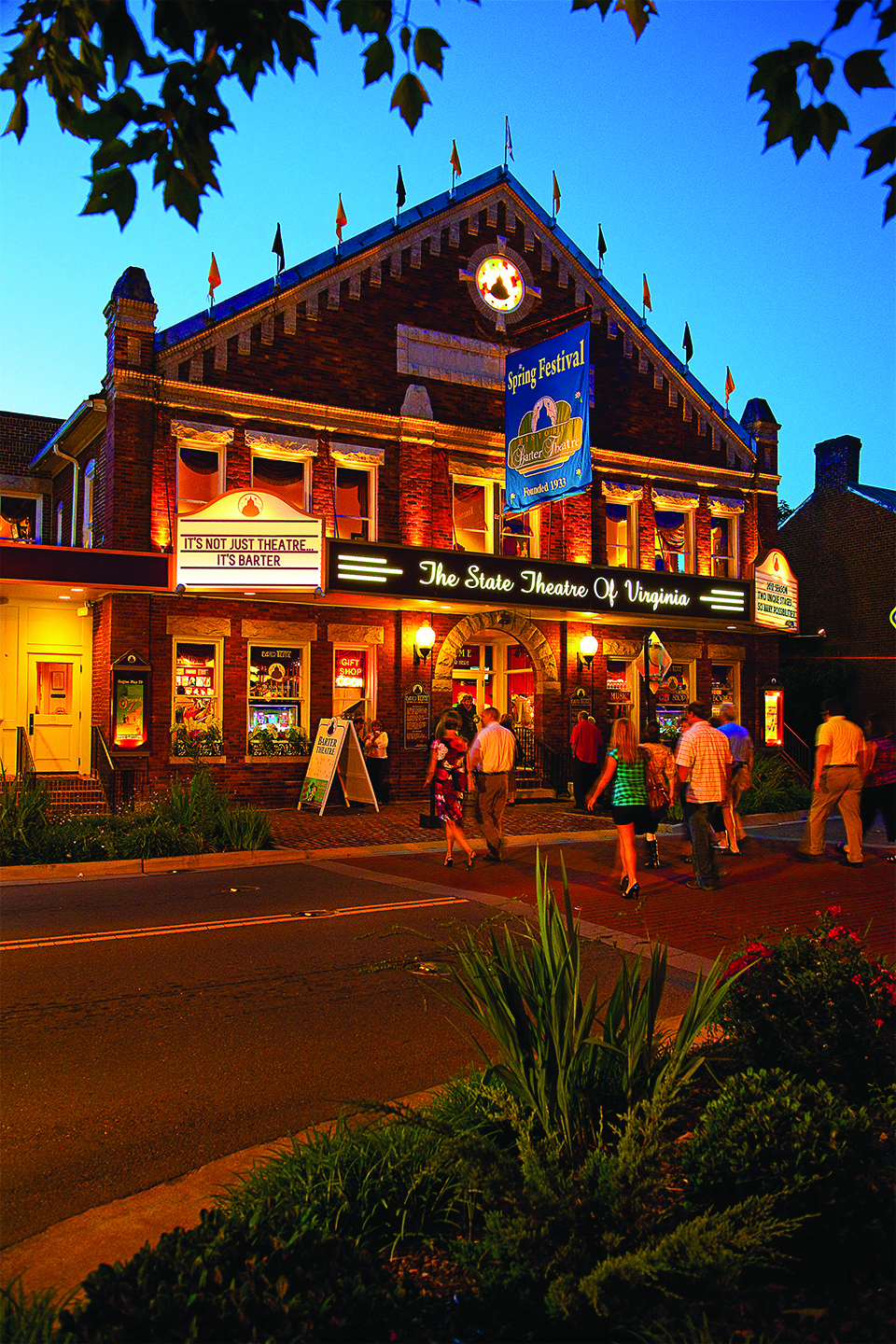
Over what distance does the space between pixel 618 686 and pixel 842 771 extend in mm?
11803

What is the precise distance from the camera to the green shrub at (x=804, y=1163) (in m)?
2.82

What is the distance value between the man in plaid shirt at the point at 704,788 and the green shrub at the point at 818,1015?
6.46 metres

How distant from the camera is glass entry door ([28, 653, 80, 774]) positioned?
19.3 metres

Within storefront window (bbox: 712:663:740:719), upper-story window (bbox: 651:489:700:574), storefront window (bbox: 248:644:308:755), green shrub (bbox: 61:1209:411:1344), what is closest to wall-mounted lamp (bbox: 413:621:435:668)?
storefront window (bbox: 248:644:308:755)

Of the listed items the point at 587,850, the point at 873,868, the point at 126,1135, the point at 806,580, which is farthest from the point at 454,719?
the point at 806,580

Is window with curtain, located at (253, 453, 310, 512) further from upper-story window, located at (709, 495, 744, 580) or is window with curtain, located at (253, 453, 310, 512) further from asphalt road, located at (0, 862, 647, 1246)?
asphalt road, located at (0, 862, 647, 1246)

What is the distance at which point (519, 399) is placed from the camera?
20.2m

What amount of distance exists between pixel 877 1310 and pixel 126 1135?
3.08 metres

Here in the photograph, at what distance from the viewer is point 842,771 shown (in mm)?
11508

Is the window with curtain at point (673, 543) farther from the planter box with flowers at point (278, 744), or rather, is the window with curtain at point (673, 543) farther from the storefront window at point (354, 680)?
the planter box with flowers at point (278, 744)

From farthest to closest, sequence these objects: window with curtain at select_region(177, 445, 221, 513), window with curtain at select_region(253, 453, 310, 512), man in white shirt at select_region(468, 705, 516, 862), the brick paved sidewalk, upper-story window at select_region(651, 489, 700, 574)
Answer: upper-story window at select_region(651, 489, 700, 574), window with curtain at select_region(253, 453, 310, 512), window with curtain at select_region(177, 445, 221, 513), the brick paved sidewalk, man in white shirt at select_region(468, 705, 516, 862)

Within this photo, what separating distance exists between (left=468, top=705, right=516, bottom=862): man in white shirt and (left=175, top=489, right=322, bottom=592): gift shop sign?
6.45 metres

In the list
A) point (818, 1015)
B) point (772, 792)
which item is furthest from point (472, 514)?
point (818, 1015)

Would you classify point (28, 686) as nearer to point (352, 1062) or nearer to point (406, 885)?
point (406, 885)
